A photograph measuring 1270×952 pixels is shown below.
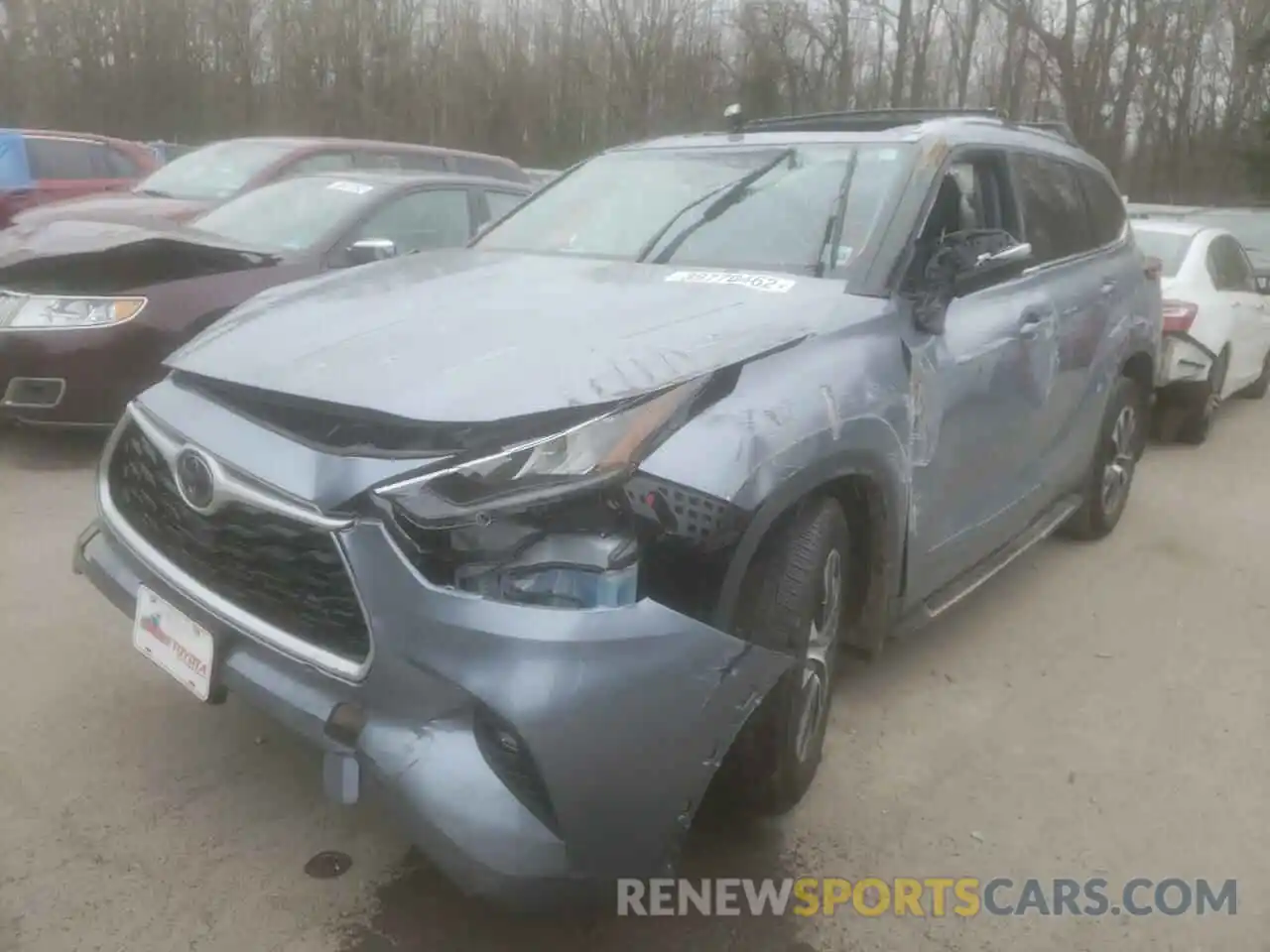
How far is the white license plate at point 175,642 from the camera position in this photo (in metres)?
2.54

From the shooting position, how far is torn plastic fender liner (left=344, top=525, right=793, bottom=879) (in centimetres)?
212

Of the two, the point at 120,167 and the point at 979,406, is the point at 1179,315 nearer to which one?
the point at 979,406

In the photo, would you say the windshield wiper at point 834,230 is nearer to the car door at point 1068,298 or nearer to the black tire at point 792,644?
the black tire at point 792,644

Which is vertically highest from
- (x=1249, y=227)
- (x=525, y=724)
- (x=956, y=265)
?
(x=956, y=265)

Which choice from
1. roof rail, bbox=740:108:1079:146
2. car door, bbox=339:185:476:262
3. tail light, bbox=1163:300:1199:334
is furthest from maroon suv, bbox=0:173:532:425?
tail light, bbox=1163:300:1199:334

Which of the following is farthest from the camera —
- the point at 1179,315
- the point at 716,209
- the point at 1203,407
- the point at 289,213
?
the point at 1203,407

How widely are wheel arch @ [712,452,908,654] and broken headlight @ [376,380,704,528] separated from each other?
338 mm

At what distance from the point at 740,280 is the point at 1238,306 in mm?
6265

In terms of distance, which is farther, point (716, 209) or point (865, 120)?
point (865, 120)

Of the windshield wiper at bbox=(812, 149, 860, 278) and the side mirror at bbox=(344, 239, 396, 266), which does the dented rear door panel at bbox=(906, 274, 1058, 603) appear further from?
the side mirror at bbox=(344, 239, 396, 266)

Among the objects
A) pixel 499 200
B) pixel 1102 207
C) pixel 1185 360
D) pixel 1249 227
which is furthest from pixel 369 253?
pixel 1249 227

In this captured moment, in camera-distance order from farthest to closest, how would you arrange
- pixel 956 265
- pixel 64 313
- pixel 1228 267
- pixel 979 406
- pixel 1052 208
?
pixel 1228 267
pixel 64 313
pixel 1052 208
pixel 979 406
pixel 956 265

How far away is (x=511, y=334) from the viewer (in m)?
2.70

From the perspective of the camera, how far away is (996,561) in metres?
4.05
